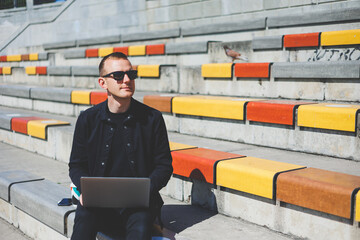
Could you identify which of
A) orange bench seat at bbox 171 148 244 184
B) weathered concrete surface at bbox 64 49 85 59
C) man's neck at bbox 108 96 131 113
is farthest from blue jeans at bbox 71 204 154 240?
weathered concrete surface at bbox 64 49 85 59

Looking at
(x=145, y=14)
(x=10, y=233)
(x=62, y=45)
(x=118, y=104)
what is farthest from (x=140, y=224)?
(x=62, y=45)

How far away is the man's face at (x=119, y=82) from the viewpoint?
2.22m

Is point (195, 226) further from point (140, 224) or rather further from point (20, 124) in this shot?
point (20, 124)

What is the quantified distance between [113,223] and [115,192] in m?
0.26

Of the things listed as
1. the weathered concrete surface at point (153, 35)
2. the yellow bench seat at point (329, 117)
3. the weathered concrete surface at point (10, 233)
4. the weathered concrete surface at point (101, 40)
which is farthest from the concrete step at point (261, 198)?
the weathered concrete surface at point (101, 40)

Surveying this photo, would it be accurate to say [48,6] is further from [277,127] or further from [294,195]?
[294,195]

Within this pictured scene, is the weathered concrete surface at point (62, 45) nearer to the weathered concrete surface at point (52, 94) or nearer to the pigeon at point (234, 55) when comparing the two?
the weathered concrete surface at point (52, 94)

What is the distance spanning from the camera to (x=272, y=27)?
592cm

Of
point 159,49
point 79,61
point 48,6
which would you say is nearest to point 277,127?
point 159,49

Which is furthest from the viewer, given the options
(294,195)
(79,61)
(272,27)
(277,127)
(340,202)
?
(79,61)

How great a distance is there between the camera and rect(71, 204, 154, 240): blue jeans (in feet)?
6.71

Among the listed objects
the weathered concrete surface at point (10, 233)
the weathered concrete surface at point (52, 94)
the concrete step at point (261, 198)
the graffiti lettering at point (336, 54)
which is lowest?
the weathered concrete surface at point (10, 233)

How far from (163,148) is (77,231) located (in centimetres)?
61

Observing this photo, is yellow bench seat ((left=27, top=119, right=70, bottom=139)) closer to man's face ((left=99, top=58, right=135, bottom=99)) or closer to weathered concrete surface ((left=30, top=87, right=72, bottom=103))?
weathered concrete surface ((left=30, top=87, right=72, bottom=103))
